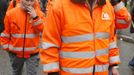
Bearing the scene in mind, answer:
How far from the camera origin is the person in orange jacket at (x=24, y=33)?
5961 millimetres

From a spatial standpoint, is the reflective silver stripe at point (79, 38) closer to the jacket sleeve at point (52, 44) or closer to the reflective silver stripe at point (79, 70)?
the jacket sleeve at point (52, 44)

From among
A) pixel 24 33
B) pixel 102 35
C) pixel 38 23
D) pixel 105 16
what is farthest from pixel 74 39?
pixel 24 33

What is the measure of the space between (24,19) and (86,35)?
2.24 meters

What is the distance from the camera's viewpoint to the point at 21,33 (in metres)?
6.03

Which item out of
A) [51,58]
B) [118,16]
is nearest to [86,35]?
[51,58]

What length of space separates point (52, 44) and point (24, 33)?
2164mm

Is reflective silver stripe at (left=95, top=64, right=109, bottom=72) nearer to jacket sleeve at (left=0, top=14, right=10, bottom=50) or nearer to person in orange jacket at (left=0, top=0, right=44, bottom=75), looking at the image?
person in orange jacket at (left=0, top=0, right=44, bottom=75)

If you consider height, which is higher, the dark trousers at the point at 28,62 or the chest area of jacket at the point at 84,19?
the chest area of jacket at the point at 84,19

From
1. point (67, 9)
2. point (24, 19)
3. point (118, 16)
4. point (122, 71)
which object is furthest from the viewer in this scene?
point (122, 71)

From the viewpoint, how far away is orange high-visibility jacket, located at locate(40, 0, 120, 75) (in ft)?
12.8

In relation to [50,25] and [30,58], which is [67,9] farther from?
[30,58]

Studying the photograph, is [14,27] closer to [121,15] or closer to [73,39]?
[121,15]

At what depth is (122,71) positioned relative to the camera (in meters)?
8.88

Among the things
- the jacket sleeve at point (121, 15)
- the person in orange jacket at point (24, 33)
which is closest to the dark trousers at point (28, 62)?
the person in orange jacket at point (24, 33)
